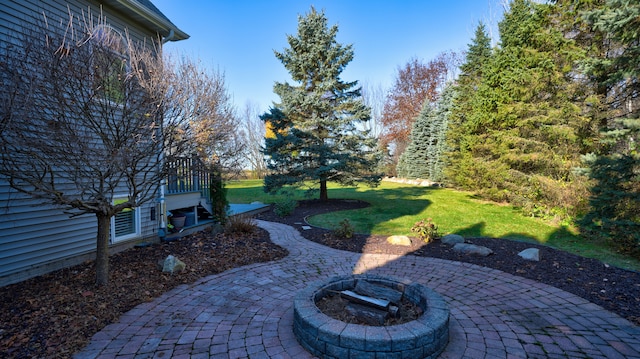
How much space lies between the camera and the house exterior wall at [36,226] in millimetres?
A: 3990

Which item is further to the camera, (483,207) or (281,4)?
(483,207)

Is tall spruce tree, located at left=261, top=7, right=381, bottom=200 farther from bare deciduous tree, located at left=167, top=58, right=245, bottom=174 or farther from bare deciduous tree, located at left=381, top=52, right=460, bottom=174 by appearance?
bare deciduous tree, located at left=381, top=52, right=460, bottom=174

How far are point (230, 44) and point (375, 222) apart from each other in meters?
9.31

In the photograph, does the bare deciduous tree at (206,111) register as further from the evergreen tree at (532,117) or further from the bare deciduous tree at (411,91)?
the bare deciduous tree at (411,91)

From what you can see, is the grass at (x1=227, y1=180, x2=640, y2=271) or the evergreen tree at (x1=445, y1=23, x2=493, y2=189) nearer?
the grass at (x1=227, y1=180, x2=640, y2=271)

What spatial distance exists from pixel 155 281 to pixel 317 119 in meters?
8.69

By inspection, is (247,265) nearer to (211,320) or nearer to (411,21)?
(211,320)

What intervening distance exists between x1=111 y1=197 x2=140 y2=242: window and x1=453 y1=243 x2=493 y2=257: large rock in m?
6.24

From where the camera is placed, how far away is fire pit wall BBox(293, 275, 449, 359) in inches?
91.9

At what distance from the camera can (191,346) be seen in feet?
8.77

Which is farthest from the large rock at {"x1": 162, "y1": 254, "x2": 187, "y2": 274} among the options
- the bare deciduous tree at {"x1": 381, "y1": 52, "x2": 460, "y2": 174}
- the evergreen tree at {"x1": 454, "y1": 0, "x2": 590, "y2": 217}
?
the bare deciduous tree at {"x1": 381, "y1": 52, "x2": 460, "y2": 174}

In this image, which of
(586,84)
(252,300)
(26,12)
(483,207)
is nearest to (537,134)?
(586,84)

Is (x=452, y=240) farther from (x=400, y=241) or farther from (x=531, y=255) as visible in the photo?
(x=531, y=255)

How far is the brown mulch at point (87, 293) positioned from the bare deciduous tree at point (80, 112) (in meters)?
0.41
